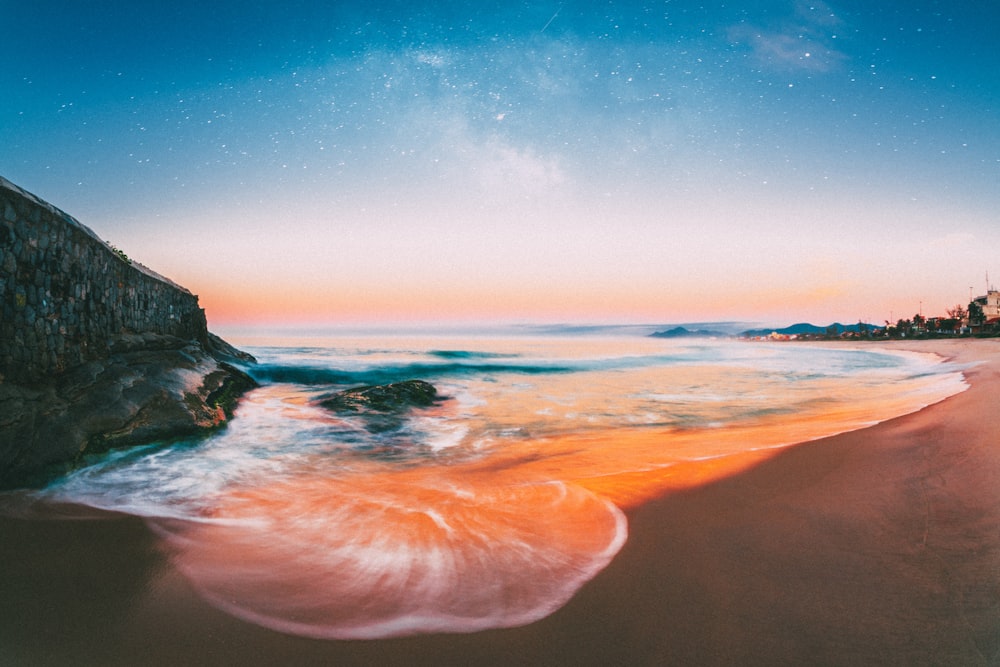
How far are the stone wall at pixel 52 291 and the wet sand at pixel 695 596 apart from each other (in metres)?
2.73

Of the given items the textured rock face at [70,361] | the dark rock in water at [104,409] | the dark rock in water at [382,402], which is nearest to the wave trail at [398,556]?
the dark rock in water at [104,409]

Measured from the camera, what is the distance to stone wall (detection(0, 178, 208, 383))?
192 inches

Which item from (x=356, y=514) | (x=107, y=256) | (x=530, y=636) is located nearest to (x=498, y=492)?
(x=356, y=514)

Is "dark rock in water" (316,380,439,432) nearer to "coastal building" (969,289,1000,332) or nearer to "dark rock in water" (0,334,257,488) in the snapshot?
"dark rock in water" (0,334,257,488)

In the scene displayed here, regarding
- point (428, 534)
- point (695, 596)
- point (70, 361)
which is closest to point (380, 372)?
point (70, 361)

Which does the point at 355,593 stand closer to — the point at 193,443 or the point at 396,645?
the point at 396,645

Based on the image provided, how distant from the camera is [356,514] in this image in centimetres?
378

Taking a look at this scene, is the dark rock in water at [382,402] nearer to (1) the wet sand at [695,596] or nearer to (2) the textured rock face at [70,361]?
(2) the textured rock face at [70,361]

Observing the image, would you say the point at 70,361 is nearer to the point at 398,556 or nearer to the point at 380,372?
the point at 398,556

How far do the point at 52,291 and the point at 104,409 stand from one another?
1.71 metres

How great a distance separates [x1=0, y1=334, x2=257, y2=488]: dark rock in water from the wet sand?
139 cm

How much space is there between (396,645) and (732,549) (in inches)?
80.4

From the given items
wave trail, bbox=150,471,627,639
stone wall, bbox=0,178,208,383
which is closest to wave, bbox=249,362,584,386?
stone wall, bbox=0,178,208,383

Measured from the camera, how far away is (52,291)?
549 centimetres
